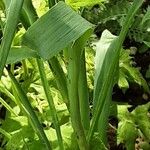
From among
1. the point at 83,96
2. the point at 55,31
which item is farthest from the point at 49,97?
the point at 55,31

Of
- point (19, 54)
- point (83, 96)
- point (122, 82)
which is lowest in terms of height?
point (122, 82)

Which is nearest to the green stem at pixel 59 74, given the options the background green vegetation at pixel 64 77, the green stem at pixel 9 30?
the background green vegetation at pixel 64 77

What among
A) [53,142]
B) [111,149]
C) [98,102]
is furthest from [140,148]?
[98,102]

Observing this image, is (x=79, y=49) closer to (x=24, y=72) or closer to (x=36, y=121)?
(x=36, y=121)

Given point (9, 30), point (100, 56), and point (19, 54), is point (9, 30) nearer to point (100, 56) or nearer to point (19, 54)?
point (19, 54)

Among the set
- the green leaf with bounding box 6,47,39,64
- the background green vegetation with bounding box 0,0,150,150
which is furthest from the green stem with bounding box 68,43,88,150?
the green leaf with bounding box 6,47,39,64
